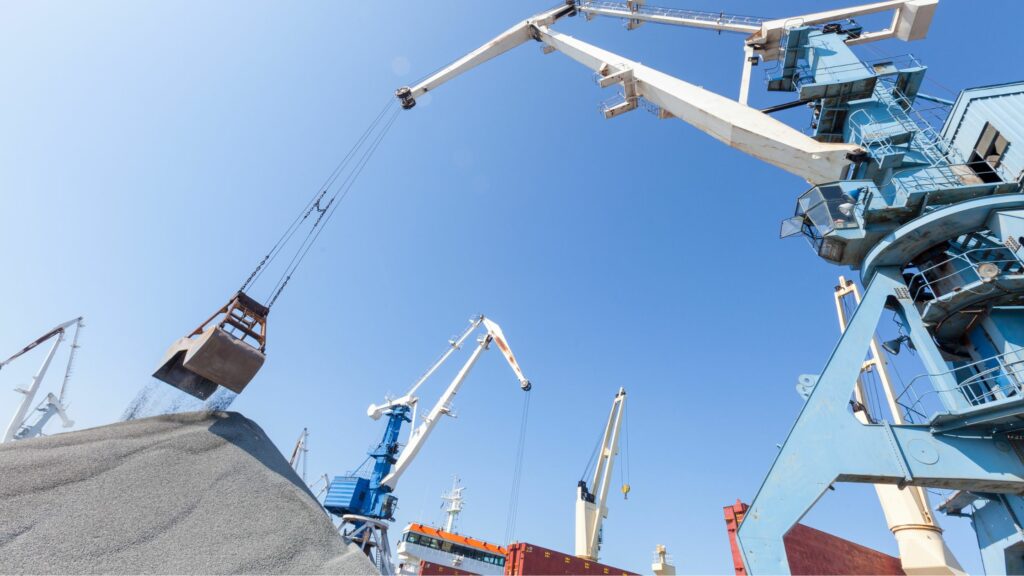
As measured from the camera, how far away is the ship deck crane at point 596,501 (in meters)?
22.8

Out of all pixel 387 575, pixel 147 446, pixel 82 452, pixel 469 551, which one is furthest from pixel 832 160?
pixel 469 551

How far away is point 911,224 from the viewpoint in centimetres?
723

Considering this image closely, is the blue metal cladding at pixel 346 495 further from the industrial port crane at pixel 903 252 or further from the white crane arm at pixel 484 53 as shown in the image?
the industrial port crane at pixel 903 252

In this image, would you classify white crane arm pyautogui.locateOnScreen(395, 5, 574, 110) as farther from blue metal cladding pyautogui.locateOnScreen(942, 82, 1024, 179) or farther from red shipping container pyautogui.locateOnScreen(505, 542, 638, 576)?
red shipping container pyautogui.locateOnScreen(505, 542, 638, 576)

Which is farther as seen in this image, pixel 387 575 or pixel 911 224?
pixel 387 575

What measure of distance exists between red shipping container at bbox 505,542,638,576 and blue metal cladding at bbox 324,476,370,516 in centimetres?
1107

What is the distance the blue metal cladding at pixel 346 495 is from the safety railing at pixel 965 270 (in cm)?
2228

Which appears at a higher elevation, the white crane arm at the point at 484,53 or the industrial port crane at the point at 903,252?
the white crane arm at the point at 484,53

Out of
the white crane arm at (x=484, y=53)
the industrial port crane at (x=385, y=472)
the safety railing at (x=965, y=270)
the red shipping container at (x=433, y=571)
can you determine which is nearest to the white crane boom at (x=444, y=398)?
the industrial port crane at (x=385, y=472)

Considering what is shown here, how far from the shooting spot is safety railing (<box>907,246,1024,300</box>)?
6652mm

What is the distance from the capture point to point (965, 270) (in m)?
7.18

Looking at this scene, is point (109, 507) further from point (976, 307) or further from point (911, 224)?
point (976, 307)

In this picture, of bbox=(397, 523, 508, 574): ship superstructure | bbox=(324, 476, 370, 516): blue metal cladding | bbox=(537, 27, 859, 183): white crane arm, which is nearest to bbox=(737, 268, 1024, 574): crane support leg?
bbox=(537, 27, 859, 183): white crane arm

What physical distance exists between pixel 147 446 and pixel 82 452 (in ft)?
2.51
